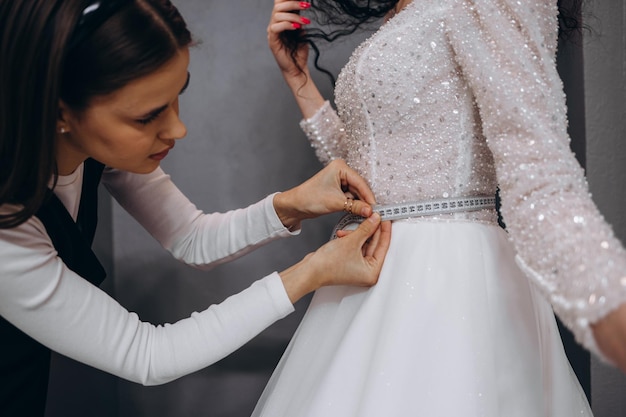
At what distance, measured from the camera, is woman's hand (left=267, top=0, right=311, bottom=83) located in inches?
41.9

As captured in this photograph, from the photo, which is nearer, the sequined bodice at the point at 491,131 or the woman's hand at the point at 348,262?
the sequined bodice at the point at 491,131

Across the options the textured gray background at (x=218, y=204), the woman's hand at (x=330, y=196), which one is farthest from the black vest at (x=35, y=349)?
the textured gray background at (x=218, y=204)

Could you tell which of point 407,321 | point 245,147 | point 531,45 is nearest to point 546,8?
point 531,45

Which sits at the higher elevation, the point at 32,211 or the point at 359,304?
the point at 32,211

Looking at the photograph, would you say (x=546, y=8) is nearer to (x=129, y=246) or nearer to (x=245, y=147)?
(x=245, y=147)

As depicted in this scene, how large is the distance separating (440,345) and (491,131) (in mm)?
279

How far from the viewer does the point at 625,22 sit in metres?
1.14

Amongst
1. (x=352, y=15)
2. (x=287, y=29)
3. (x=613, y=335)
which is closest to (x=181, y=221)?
(x=287, y=29)

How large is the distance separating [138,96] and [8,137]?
0.55 feet

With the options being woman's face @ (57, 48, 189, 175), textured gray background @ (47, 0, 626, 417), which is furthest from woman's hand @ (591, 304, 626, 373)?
textured gray background @ (47, 0, 626, 417)

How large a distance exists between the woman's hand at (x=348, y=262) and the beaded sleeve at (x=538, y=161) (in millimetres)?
209

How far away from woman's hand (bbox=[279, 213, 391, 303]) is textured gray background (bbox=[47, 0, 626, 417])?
604 mm

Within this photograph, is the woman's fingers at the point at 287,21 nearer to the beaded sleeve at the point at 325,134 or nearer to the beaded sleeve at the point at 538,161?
the beaded sleeve at the point at 325,134

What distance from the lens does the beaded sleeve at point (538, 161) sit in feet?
1.79
